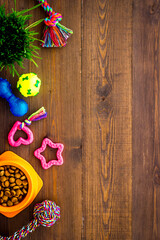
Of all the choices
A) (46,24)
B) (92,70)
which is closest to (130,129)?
(92,70)

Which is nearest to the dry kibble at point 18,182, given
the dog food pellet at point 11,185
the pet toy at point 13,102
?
the dog food pellet at point 11,185

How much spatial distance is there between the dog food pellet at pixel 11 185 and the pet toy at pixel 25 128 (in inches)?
4.6

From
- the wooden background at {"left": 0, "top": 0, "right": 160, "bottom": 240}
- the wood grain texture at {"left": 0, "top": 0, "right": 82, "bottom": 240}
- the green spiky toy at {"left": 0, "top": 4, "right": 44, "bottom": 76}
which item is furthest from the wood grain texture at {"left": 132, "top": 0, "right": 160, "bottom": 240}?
the green spiky toy at {"left": 0, "top": 4, "right": 44, "bottom": 76}

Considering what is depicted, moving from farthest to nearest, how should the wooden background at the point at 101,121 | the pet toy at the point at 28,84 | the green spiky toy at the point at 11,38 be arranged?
the wooden background at the point at 101,121
the pet toy at the point at 28,84
the green spiky toy at the point at 11,38

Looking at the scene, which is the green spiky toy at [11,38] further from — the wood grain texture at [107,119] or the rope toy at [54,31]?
the wood grain texture at [107,119]

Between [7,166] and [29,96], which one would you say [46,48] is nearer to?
[29,96]

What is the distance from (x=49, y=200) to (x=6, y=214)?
0.20 metres

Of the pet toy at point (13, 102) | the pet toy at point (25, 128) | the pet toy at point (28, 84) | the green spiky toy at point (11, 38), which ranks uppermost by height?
the green spiky toy at point (11, 38)

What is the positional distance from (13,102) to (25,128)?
132mm

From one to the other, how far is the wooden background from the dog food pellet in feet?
0.30

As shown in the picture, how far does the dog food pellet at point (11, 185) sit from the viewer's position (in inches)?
38.0

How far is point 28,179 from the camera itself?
958 mm

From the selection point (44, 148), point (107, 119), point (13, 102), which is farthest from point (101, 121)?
point (13, 102)

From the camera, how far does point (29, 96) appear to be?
1036 mm
